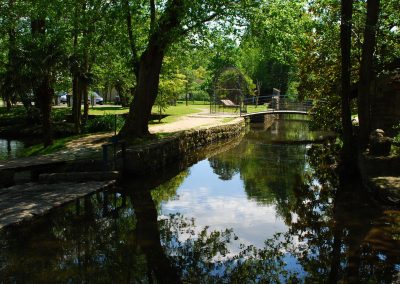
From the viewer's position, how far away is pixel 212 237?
909 cm

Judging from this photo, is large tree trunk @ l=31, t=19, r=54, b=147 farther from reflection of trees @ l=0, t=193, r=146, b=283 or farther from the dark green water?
reflection of trees @ l=0, t=193, r=146, b=283

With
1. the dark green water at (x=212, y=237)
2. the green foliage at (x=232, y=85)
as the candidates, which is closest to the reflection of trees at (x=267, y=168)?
the dark green water at (x=212, y=237)

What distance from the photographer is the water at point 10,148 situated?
66.9 ft

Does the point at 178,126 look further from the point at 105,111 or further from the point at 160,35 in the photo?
the point at 105,111

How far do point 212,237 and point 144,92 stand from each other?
9.68 meters

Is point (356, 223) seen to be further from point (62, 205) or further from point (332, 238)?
point (62, 205)

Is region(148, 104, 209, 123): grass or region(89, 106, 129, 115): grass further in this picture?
region(89, 106, 129, 115): grass

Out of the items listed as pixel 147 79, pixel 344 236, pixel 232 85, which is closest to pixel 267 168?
pixel 147 79

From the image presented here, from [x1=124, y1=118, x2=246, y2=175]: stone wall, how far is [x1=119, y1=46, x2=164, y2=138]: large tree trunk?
1.27m

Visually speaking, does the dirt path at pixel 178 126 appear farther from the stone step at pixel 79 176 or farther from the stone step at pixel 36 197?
the stone step at pixel 36 197

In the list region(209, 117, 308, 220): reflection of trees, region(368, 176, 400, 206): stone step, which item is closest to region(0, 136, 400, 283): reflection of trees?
region(368, 176, 400, 206): stone step

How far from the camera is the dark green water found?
7.13 meters

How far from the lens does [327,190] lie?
13.3 meters

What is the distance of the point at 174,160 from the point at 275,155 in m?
5.10
